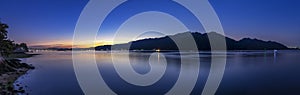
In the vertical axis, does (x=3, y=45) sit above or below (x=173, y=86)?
above

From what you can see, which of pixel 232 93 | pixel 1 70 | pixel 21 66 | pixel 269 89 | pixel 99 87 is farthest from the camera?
pixel 21 66

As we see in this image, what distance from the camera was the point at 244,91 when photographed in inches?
646

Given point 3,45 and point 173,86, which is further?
point 3,45

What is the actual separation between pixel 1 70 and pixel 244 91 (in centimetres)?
2329

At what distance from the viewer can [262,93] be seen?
1588 cm

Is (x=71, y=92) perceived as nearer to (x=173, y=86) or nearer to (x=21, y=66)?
(x=173, y=86)

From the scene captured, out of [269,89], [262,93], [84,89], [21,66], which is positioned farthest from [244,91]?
[21,66]

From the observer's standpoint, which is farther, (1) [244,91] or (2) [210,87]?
(2) [210,87]

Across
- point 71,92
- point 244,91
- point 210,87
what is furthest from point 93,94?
point 244,91

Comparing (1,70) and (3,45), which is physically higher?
(3,45)

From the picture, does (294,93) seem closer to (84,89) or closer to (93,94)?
(93,94)

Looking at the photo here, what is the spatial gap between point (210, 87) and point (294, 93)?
576 centimetres

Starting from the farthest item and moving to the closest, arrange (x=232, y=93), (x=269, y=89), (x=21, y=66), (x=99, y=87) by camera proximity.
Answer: (x=21, y=66), (x=99, y=87), (x=269, y=89), (x=232, y=93)

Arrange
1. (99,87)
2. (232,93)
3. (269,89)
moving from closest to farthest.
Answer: (232,93) → (269,89) → (99,87)
